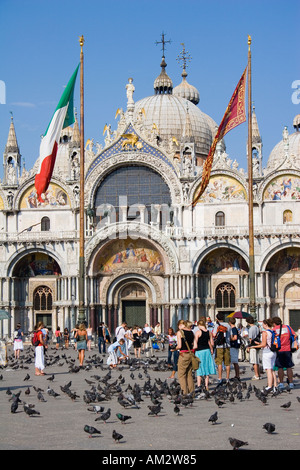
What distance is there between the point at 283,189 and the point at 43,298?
1736cm

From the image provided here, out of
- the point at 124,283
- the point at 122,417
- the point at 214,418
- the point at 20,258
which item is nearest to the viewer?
the point at 214,418

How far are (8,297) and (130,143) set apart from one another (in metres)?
12.7

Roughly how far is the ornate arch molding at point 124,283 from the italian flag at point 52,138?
18812 millimetres

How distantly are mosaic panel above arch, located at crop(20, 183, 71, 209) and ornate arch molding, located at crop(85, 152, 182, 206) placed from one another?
1840 millimetres

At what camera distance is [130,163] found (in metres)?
53.7

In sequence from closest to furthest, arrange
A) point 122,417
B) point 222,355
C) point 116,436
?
point 116,436, point 122,417, point 222,355

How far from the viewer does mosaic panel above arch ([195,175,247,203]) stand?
52156mm

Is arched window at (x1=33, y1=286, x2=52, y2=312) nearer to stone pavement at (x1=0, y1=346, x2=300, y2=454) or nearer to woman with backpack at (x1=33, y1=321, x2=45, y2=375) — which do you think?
woman with backpack at (x1=33, y1=321, x2=45, y2=375)

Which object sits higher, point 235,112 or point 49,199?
point 235,112

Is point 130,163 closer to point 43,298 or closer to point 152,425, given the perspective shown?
point 43,298

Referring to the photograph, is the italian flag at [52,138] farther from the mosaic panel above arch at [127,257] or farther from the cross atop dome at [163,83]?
the cross atop dome at [163,83]

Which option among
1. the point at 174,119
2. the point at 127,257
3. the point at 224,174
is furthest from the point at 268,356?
the point at 174,119

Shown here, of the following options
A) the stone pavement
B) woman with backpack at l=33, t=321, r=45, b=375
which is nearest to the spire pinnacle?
woman with backpack at l=33, t=321, r=45, b=375

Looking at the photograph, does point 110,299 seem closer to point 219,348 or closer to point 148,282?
point 148,282
